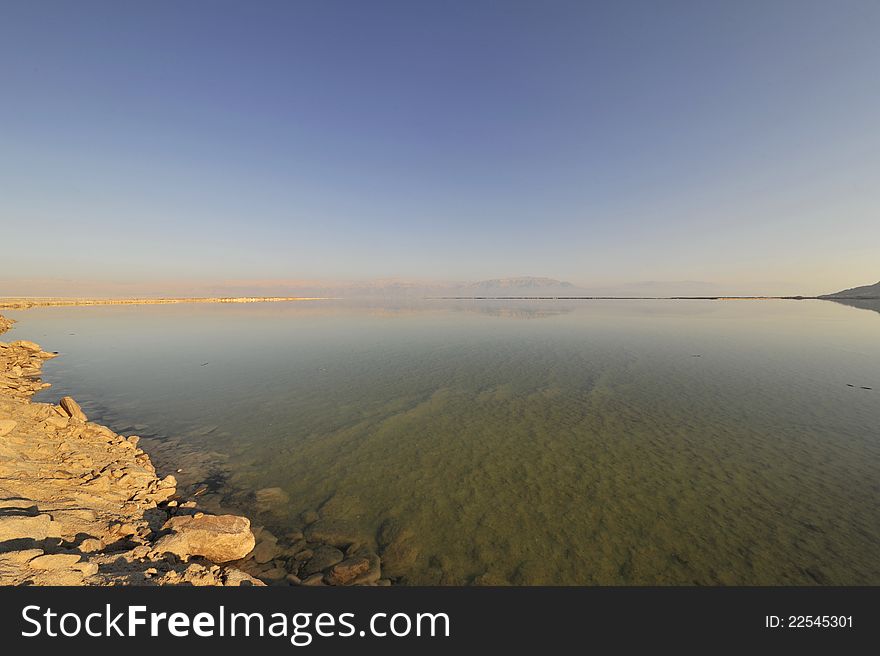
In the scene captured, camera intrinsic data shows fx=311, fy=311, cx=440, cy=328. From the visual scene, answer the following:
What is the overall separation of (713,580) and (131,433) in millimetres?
24174

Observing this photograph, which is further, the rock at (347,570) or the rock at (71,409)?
the rock at (71,409)

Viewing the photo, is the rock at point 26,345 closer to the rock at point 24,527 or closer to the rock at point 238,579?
the rock at point 24,527

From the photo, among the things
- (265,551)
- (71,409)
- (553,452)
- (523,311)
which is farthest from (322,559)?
(523,311)

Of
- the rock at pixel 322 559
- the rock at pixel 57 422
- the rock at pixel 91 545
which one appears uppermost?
the rock at pixel 57 422

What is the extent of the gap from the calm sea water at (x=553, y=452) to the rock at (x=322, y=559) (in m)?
1.06

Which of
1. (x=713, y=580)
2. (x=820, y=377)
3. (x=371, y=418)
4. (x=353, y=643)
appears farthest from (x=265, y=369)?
(x=820, y=377)

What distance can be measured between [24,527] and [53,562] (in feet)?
6.42

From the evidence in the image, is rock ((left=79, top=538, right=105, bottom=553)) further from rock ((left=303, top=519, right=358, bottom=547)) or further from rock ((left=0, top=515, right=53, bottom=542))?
rock ((left=303, top=519, right=358, bottom=547))

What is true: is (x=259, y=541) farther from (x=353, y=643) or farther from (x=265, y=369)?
(x=265, y=369)

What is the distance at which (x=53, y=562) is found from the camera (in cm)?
620

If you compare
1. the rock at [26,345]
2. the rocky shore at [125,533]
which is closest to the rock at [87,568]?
the rocky shore at [125,533]

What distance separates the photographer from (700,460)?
43.5 feet

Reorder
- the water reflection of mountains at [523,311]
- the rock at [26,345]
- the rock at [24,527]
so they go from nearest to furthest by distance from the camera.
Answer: the rock at [24,527]
the rock at [26,345]
the water reflection of mountains at [523,311]

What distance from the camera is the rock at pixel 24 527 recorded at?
22.3ft
